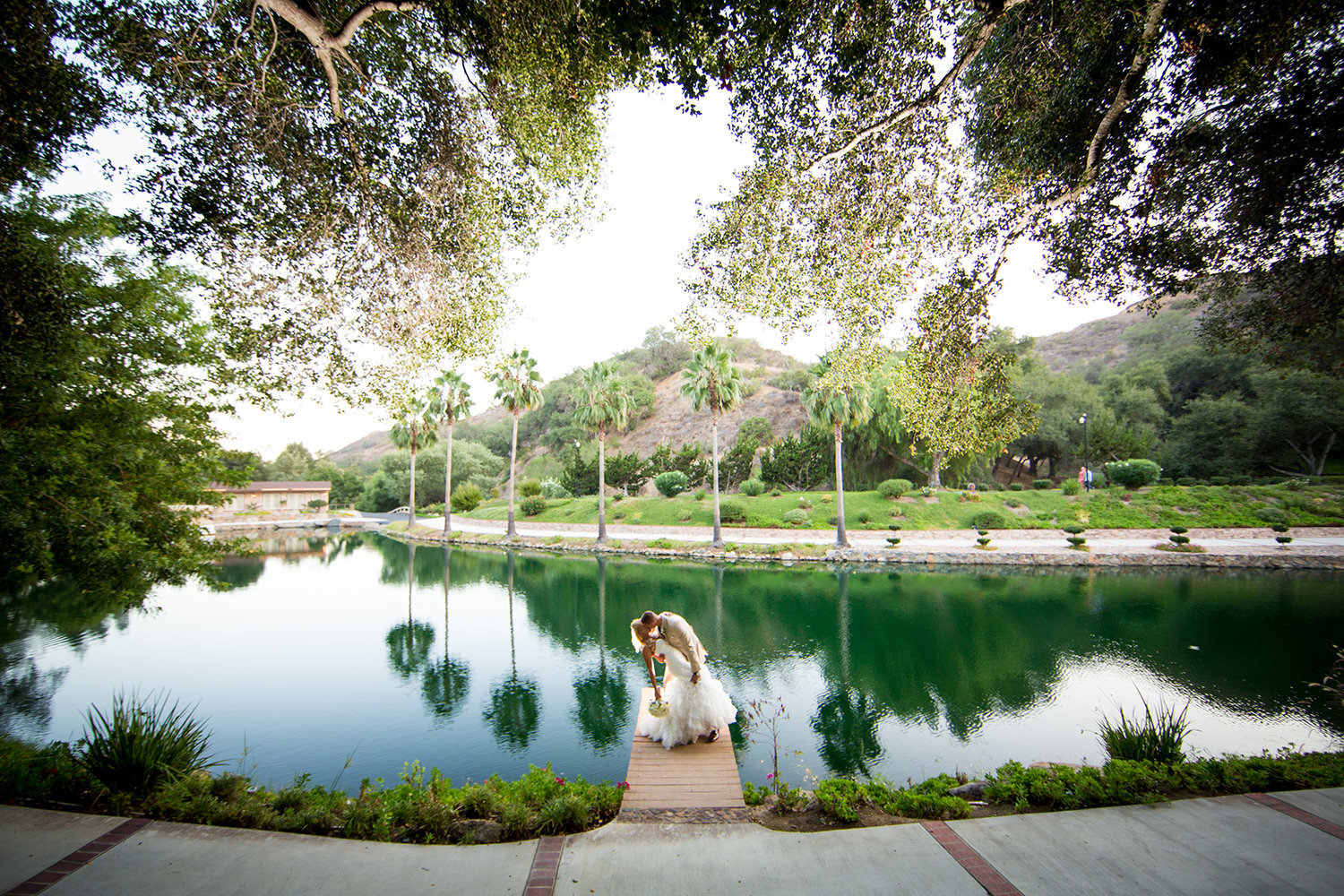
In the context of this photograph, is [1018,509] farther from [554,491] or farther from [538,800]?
[538,800]

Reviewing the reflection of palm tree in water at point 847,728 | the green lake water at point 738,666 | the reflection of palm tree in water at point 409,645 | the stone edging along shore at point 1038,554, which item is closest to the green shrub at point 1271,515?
the stone edging along shore at point 1038,554

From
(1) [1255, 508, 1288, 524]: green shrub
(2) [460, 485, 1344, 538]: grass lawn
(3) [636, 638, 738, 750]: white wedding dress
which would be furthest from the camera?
(2) [460, 485, 1344, 538]: grass lawn

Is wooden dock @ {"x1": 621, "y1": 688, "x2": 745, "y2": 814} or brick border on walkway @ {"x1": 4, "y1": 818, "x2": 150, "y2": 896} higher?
brick border on walkway @ {"x1": 4, "y1": 818, "x2": 150, "y2": 896}

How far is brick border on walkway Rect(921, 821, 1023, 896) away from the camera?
3.38 m

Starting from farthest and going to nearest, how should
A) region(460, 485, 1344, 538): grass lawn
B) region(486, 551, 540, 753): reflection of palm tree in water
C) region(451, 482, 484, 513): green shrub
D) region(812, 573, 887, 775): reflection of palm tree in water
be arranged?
region(451, 482, 484, 513): green shrub → region(460, 485, 1344, 538): grass lawn → region(486, 551, 540, 753): reflection of palm tree in water → region(812, 573, 887, 775): reflection of palm tree in water

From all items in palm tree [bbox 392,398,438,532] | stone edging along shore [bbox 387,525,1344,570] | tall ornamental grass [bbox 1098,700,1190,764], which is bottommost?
stone edging along shore [bbox 387,525,1344,570]

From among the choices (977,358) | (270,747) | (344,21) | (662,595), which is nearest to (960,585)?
(662,595)

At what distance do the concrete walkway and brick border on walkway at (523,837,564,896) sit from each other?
0.01 meters

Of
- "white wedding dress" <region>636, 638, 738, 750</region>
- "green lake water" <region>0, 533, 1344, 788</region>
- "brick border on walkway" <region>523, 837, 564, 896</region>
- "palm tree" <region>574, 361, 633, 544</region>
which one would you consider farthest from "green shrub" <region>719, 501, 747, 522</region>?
"brick border on walkway" <region>523, 837, 564, 896</region>

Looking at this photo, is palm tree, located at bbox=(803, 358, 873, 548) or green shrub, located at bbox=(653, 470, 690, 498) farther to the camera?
green shrub, located at bbox=(653, 470, 690, 498)

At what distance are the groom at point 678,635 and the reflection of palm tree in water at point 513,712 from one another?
12.7 ft

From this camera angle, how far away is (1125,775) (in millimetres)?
4703

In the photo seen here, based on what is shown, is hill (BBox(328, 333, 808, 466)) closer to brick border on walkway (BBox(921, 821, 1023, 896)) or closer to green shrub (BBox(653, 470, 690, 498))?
green shrub (BBox(653, 470, 690, 498))

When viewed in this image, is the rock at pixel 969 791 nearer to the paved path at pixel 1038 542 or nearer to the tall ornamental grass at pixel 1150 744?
the tall ornamental grass at pixel 1150 744
